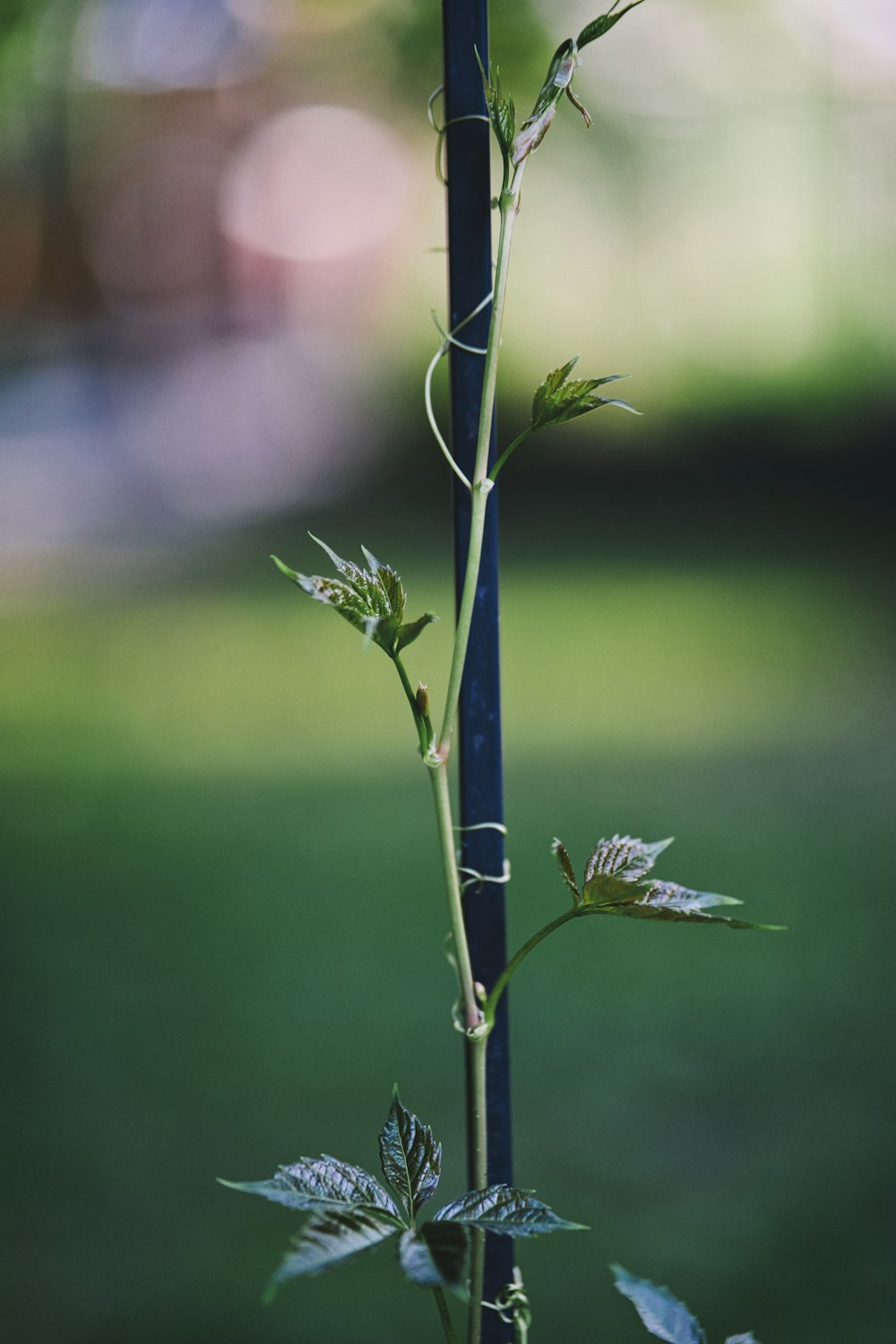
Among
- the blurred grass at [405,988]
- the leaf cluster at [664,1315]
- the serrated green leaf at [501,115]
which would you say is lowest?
the blurred grass at [405,988]

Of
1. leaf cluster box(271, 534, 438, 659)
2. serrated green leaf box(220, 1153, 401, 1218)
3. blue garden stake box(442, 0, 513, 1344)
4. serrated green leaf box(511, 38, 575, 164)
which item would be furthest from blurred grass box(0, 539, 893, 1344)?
serrated green leaf box(511, 38, 575, 164)

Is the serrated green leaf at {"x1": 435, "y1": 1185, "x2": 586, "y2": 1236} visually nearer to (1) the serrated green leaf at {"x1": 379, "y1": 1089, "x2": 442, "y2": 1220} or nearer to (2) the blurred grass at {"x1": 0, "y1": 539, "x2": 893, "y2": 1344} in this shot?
(1) the serrated green leaf at {"x1": 379, "y1": 1089, "x2": 442, "y2": 1220}

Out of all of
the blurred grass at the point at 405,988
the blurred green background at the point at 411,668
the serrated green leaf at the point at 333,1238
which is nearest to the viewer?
the serrated green leaf at the point at 333,1238

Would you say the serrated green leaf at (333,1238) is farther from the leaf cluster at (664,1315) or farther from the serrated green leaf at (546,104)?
the serrated green leaf at (546,104)

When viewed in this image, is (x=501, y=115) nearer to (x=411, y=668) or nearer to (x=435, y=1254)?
(x=435, y=1254)

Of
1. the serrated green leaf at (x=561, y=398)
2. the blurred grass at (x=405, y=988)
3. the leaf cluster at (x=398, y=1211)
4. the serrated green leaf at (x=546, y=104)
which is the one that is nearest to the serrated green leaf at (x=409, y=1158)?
the leaf cluster at (x=398, y=1211)

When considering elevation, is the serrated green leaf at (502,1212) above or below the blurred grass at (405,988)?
above

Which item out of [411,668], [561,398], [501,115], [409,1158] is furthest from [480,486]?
[411,668]
